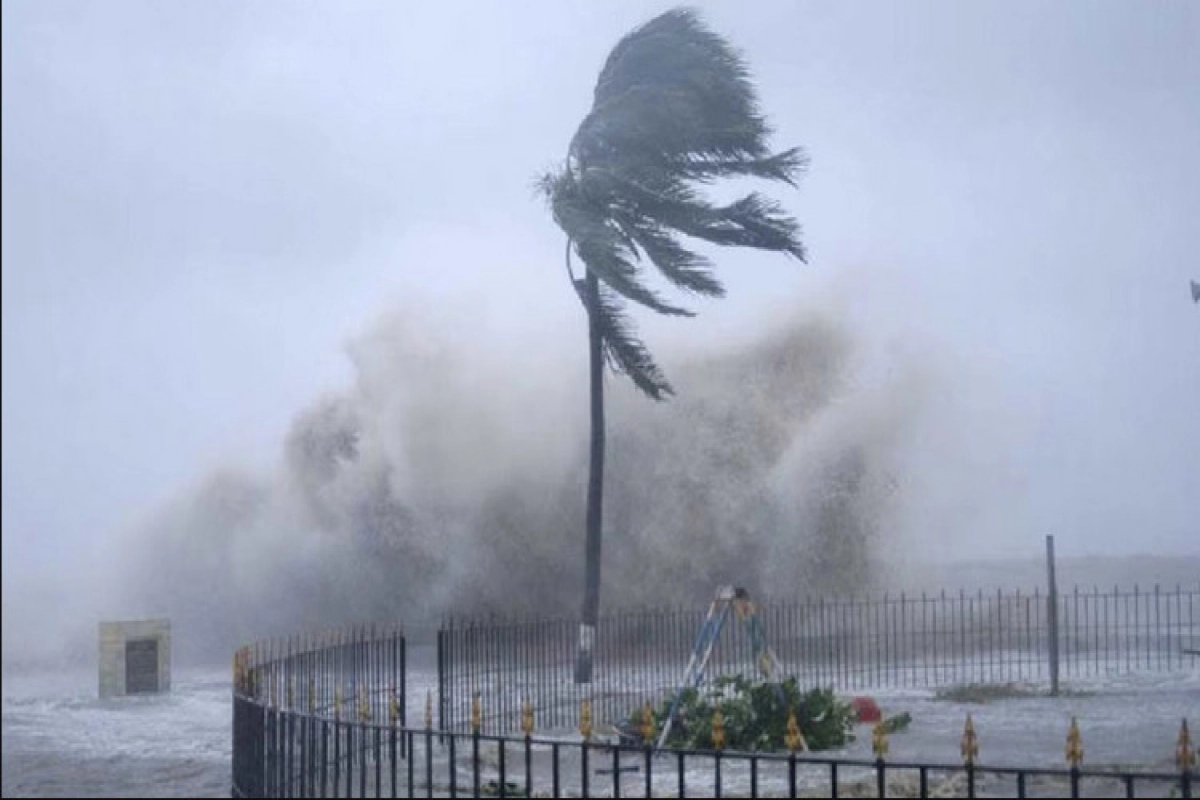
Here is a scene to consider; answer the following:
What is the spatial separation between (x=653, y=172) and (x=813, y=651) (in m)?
7.73

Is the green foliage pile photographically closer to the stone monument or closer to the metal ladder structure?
the metal ladder structure

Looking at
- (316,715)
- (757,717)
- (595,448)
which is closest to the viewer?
(316,715)

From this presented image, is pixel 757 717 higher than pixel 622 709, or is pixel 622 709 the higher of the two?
pixel 757 717

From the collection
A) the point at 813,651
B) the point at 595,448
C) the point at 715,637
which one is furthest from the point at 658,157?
the point at 715,637

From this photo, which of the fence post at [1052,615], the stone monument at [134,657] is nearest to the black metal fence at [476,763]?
the stone monument at [134,657]

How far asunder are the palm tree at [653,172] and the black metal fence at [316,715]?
819 cm

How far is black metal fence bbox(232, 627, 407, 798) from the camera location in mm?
12203

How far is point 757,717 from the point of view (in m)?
17.1

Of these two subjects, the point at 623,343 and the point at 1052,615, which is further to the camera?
the point at 623,343

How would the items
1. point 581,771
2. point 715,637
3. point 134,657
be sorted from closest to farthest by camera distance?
point 581,771
point 715,637
point 134,657

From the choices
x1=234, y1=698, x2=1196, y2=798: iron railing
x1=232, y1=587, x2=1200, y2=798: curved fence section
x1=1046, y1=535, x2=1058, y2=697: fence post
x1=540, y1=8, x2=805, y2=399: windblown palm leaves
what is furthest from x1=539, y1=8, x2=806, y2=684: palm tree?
x1=234, y1=698, x2=1196, y2=798: iron railing

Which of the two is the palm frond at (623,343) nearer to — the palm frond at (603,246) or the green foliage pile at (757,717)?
the palm frond at (603,246)

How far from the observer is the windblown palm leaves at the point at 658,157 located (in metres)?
26.6

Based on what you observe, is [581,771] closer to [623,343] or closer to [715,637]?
[715,637]
